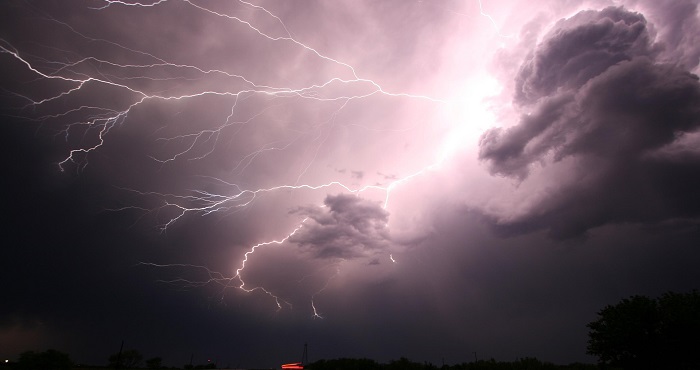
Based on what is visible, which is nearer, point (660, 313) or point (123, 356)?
point (660, 313)

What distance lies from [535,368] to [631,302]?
10.2m

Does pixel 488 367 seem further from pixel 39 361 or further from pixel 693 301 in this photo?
pixel 39 361

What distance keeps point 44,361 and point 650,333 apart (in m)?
46.0

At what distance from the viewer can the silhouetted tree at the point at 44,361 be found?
30328 millimetres

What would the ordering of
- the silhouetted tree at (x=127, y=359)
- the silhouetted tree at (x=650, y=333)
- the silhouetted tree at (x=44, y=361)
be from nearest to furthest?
the silhouetted tree at (x=650, y=333) < the silhouetted tree at (x=44, y=361) < the silhouetted tree at (x=127, y=359)

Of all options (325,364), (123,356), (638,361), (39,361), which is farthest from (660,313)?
(123,356)

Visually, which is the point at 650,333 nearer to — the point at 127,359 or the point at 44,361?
the point at 44,361

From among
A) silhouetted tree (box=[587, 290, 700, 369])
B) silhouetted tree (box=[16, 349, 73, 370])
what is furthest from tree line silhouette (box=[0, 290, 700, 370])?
silhouetted tree (box=[16, 349, 73, 370])

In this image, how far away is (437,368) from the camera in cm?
3412

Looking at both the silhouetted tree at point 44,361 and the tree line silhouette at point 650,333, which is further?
the silhouetted tree at point 44,361

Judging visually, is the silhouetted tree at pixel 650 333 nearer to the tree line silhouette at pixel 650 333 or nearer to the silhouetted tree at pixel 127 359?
the tree line silhouette at pixel 650 333

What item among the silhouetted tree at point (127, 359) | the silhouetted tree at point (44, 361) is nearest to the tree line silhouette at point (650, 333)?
the silhouetted tree at point (44, 361)

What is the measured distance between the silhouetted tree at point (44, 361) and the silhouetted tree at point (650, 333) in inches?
1689

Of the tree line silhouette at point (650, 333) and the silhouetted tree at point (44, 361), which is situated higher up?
the tree line silhouette at point (650, 333)
